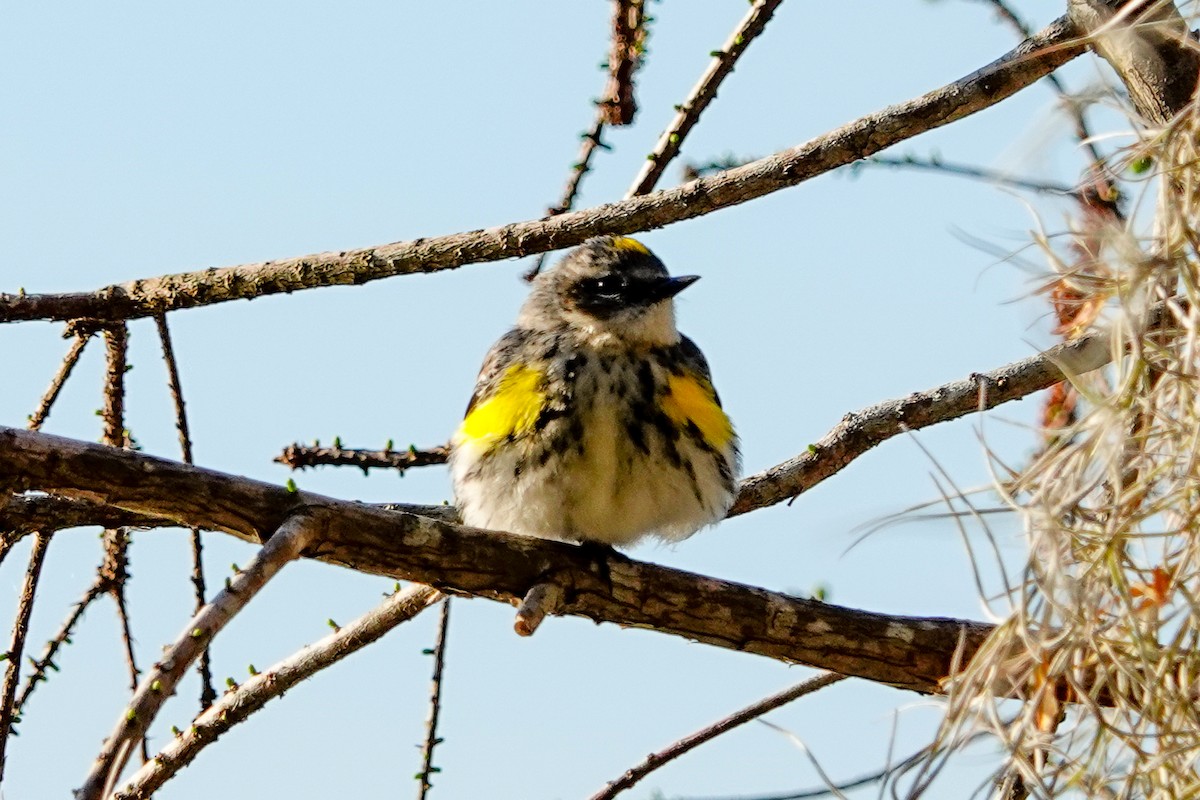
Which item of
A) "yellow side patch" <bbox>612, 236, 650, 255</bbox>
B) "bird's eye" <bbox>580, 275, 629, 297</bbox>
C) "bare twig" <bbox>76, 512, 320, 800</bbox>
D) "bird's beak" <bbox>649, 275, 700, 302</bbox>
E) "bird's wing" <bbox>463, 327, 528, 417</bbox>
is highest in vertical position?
"yellow side patch" <bbox>612, 236, 650, 255</bbox>

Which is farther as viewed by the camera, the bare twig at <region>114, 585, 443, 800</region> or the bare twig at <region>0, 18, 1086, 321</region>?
the bare twig at <region>114, 585, 443, 800</region>

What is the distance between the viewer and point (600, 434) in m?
4.61

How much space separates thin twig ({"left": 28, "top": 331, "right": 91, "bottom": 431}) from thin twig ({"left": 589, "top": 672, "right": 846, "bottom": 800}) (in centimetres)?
171

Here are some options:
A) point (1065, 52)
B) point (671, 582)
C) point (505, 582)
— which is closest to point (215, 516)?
point (505, 582)

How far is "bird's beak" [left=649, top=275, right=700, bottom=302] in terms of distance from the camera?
17.0ft

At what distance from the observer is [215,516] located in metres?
3.41

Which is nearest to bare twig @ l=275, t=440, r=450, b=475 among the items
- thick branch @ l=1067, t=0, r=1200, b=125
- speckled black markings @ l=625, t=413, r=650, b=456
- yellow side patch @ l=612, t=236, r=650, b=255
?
speckled black markings @ l=625, t=413, r=650, b=456

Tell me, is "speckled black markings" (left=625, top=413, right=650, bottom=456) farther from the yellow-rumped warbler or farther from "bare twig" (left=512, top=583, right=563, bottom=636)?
"bare twig" (left=512, top=583, right=563, bottom=636)

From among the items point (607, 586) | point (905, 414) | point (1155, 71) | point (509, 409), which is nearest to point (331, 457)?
point (509, 409)

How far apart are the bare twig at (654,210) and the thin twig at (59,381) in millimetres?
83

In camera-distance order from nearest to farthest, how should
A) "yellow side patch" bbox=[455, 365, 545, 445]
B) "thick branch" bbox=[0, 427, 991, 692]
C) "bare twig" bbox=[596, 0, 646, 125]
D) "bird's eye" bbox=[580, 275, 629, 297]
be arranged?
"thick branch" bbox=[0, 427, 991, 692], "bare twig" bbox=[596, 0, 646, 125], "yellow side patch" bbox=[455, 365, 545, 445], "bird's eye" bbox=[580, 275, 629, 297]

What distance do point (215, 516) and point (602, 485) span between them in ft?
4.67

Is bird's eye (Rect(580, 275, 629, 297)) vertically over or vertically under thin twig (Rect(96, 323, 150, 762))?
over

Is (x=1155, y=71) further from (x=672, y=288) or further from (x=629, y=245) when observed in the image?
(x=629, y=245)
